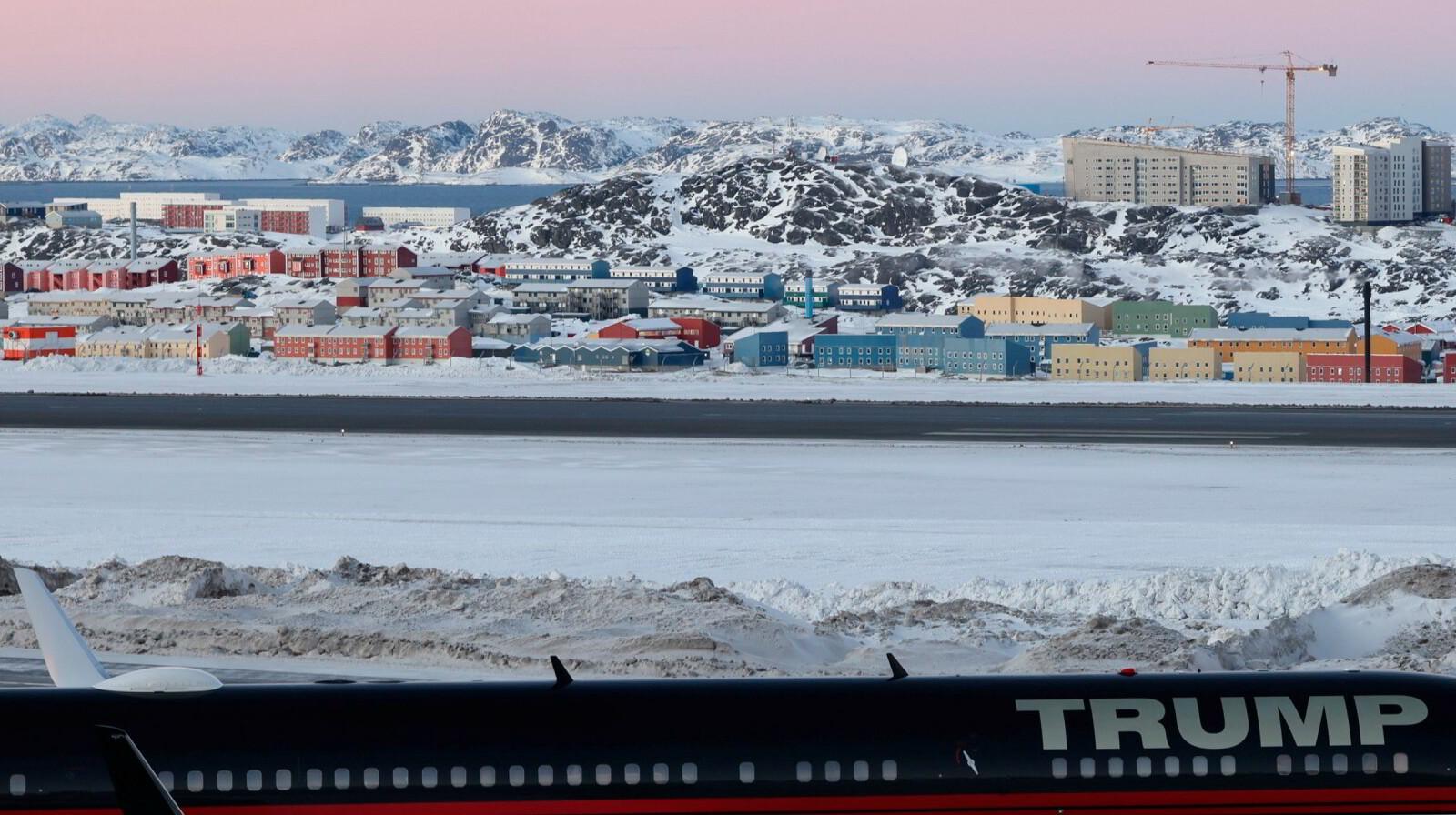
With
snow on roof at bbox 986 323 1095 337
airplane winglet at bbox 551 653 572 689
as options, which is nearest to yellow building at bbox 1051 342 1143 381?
snow on roof at bbox 986 323 1095 337

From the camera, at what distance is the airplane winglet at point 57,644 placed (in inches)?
630

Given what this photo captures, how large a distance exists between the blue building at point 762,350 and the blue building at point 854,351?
262cm

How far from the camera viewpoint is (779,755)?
12930 millimetres

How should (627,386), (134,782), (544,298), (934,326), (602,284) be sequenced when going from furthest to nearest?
(602,284)
(544,298)
(934,326)
(627,386)
(134,782)

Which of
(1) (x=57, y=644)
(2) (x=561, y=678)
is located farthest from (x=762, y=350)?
(2) (x=561, y=678)

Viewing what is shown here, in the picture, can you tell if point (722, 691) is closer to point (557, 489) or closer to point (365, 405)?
point (557, 489)

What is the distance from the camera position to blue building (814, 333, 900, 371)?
122375 mm

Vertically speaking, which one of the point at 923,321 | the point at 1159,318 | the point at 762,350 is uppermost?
the point at 923,321

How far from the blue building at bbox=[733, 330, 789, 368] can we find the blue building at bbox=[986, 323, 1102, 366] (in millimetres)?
→ 16096

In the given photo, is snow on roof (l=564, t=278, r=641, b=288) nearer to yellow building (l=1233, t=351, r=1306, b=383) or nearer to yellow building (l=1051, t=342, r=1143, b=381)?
yellow building (l=1051, t=342, r=1143, b=381)

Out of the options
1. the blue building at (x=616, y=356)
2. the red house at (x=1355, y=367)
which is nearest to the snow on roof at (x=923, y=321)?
the blue building at (x=616, y=356)

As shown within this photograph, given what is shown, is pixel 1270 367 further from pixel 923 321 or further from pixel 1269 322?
pixel 1269 322

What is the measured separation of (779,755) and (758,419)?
59740 millimetres

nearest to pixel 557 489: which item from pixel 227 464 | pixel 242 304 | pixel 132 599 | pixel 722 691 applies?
pixel 227 464
